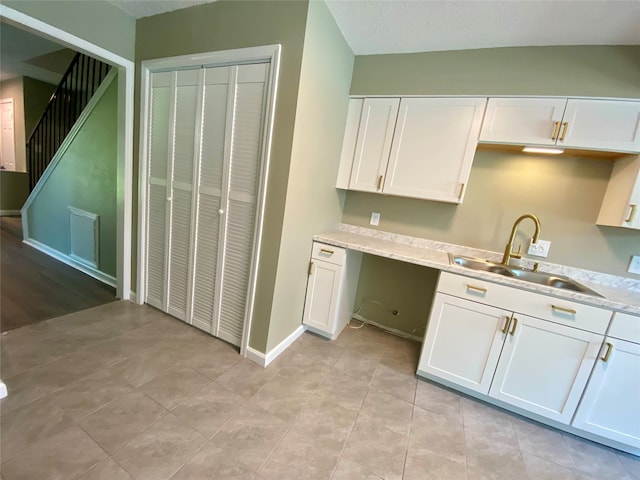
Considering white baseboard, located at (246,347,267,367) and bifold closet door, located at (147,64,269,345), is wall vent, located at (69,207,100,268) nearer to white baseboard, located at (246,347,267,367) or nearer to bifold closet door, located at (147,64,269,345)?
bifold closet door, located at (147,64,269,345)

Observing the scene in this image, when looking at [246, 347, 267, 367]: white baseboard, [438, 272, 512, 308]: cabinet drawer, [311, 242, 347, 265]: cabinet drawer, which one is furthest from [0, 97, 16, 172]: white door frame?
[438, 272, 512, 308]: cabinet drawer

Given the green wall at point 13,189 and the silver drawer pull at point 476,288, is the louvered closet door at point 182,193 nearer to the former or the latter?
the silver drawer pull at point 476,288

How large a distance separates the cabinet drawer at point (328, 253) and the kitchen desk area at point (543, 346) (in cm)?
3

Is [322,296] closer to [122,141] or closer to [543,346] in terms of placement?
[543,346]

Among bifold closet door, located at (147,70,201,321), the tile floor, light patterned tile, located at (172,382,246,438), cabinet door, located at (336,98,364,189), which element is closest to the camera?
the tile floor

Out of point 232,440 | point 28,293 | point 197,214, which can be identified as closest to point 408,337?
point 232,440

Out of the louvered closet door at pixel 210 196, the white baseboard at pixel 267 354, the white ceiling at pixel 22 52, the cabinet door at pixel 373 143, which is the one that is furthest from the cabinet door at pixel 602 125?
the white ceiling at pixel 22 52

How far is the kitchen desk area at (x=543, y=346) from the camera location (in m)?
1.48

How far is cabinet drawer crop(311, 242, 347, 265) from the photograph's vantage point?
2.09 meters

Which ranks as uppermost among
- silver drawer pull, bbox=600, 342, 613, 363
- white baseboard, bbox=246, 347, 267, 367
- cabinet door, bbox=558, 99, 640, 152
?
cabinet door, bbox=558, 99, 640, 152

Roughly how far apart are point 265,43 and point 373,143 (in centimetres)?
108

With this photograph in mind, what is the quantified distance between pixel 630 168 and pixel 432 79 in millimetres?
1412

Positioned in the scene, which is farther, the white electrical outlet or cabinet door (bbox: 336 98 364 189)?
cabinet door (bbox: 336 98 364 189)

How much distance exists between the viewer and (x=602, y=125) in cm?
166
